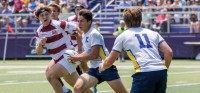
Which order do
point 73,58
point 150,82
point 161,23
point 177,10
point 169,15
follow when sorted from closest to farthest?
1. point 150,82
2. point 73,58
3. point 161,23
4. point 169,15
5. point 177,10

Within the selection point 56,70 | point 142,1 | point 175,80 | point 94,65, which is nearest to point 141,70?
point 94,65

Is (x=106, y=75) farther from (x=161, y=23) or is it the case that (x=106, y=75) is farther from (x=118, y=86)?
(x=161, y=23)

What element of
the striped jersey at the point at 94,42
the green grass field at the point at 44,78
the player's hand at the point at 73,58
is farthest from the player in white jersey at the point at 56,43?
the green grass field at the point at 44,78

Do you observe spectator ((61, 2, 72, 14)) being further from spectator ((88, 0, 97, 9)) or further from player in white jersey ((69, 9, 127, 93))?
player in white jersey ((69, 9, 127, 93))

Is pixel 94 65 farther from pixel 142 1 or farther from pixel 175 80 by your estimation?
pixel 142 1

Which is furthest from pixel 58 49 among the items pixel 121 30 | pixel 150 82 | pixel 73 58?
pixel 121 30

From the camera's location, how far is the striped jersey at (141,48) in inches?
353

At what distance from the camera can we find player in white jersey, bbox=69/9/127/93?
10.9 m

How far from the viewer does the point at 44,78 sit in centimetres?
2008

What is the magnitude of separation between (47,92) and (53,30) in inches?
138

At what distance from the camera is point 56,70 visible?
492 inches

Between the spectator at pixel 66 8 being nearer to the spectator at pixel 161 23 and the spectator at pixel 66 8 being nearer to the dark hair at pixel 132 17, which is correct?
the spectator at pixel 161 23

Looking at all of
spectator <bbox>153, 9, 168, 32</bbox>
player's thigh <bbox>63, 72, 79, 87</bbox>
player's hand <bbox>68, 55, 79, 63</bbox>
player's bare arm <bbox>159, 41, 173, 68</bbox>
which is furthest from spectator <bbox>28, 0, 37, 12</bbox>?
player's bare arm <bbox>159, 41, 173, 68</bbox>

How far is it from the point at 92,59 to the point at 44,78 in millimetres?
9234
